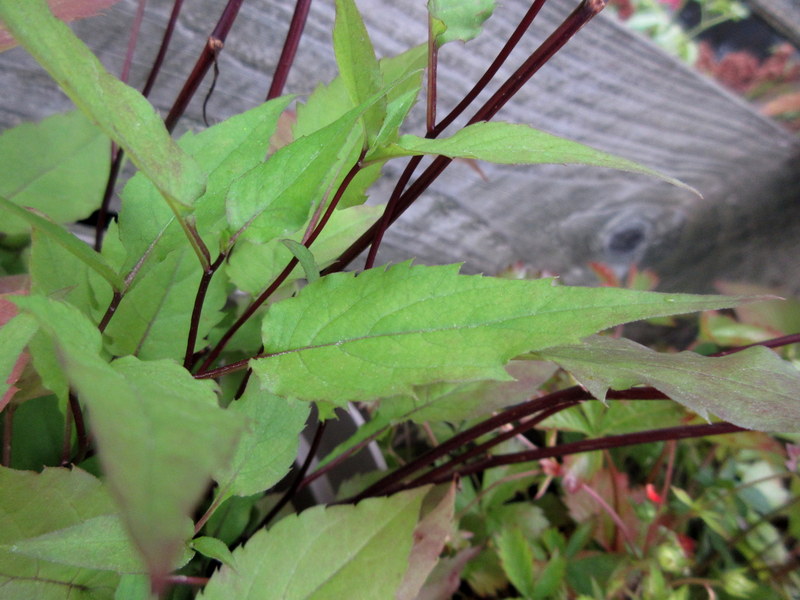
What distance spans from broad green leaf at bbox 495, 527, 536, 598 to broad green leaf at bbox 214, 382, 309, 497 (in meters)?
0.19

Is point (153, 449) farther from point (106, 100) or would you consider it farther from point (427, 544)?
point (427, 544)

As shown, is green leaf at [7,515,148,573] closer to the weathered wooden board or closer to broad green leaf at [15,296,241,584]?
broad green leaf at [15,296,241,584]

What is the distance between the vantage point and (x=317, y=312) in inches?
7.6

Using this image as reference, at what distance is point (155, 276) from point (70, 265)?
0.13 ft

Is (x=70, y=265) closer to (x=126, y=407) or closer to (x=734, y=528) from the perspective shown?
(x=126, y=407)

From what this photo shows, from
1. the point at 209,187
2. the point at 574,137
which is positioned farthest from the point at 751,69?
the point at 209,187

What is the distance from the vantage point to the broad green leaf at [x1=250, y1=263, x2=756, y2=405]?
0.17 meters

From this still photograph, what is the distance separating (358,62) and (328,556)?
20 cm

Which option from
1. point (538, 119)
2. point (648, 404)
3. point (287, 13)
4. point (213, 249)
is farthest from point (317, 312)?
point (538, 119)

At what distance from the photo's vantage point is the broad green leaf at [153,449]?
0.25ft

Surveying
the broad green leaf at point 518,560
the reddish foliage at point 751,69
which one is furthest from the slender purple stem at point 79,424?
the reddish foliage at point 751,69

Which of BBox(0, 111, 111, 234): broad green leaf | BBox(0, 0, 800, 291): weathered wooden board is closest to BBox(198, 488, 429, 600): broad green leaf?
BBox(0, 111, 111, 234): broad green leaf

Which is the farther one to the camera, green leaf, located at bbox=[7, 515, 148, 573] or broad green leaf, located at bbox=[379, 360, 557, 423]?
broad green leaf, located at bbox=[379, 360, 557, 423]

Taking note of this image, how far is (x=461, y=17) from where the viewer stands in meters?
0.19
